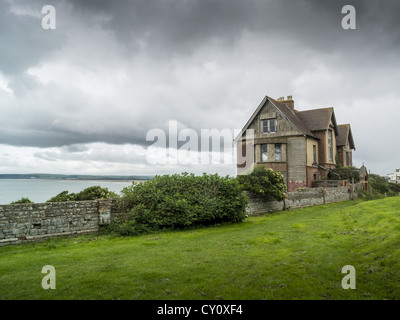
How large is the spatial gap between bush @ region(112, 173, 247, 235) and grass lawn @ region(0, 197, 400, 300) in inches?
84.9

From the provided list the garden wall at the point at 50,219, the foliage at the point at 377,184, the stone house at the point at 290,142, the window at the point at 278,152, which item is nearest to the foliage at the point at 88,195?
the garden wall at the point at 50,219

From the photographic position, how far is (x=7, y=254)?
10.3 metres

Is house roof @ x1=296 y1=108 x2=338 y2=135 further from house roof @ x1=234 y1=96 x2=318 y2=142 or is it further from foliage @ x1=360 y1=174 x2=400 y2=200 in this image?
foliage @ x1=360 y1=174 x2=400 y2=200

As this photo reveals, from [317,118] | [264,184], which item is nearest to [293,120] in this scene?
[317,118]

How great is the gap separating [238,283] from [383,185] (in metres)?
43.0

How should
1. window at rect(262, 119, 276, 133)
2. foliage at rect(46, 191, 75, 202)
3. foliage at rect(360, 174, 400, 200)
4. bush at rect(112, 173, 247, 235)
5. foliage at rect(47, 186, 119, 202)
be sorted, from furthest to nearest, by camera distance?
foliage at rect(360, 174, 400, 200) < window at rect(262, 119, 276, 133) < foliage at rect(47, 186, 119, 202) < foliage at rect(46, 191, 75, 202) < bush at rect(112, 173, 247, 235)

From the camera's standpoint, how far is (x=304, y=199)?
84.5ft

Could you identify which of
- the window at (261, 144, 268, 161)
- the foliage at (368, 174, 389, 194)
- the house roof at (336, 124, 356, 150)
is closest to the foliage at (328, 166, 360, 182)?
the foliage at (368, 174, 389, 194)

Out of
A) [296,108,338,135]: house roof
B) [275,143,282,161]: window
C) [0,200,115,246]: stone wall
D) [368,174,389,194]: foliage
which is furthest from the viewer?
[368,174,389,194]: foliage

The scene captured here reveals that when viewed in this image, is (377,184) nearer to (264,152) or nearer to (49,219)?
(264,152)

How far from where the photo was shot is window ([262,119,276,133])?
1309 inches

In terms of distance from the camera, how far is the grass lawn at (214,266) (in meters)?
5.91

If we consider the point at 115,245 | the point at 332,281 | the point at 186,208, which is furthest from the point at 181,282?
the point at 186,208

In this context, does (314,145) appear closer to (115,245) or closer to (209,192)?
(209,192)
